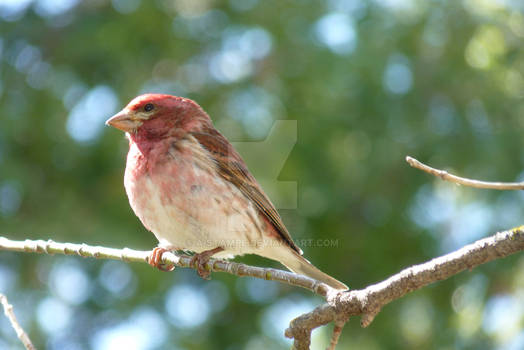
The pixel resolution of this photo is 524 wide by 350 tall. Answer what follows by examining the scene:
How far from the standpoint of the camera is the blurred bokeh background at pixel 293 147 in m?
7.59

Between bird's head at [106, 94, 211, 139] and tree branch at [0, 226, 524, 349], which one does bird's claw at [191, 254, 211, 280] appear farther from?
bird's head at [106, 94, 211, 139]

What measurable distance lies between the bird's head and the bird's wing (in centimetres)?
16

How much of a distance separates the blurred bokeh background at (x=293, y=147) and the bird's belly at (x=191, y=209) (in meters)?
2.30

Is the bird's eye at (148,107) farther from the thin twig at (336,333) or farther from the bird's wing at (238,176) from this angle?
the thin twig at (336,333)

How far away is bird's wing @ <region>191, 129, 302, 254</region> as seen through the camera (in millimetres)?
5478

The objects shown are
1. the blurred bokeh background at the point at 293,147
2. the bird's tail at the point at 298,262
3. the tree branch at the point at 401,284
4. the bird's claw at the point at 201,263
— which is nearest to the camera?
the tree branch at the point at 401,284

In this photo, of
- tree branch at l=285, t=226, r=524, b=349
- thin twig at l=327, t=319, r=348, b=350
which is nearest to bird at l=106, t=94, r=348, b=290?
tree branch at l=285, t=226, r=524, b=349

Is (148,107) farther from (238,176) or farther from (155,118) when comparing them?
(238,176)

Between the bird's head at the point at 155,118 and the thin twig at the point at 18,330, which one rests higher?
the bird's head at the point at 155,118

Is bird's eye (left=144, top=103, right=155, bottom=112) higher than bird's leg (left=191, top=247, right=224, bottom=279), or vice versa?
bird's eye (left=144, top=103, right=155, bottom=112)

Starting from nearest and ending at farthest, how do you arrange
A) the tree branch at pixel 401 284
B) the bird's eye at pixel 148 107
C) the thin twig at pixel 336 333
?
the tree branch at pixel 401 284
the thin twig at pixel 336 333
the bird's eye at pixel 148 107

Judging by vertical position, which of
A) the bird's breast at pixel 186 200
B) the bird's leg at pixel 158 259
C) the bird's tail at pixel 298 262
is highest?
the bird's breast at pixel 186 200

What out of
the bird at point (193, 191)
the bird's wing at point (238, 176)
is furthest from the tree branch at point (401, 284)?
the bird's wing at point (238, 176)

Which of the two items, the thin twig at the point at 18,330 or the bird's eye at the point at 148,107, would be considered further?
the bird's eye at the point at 148,107
